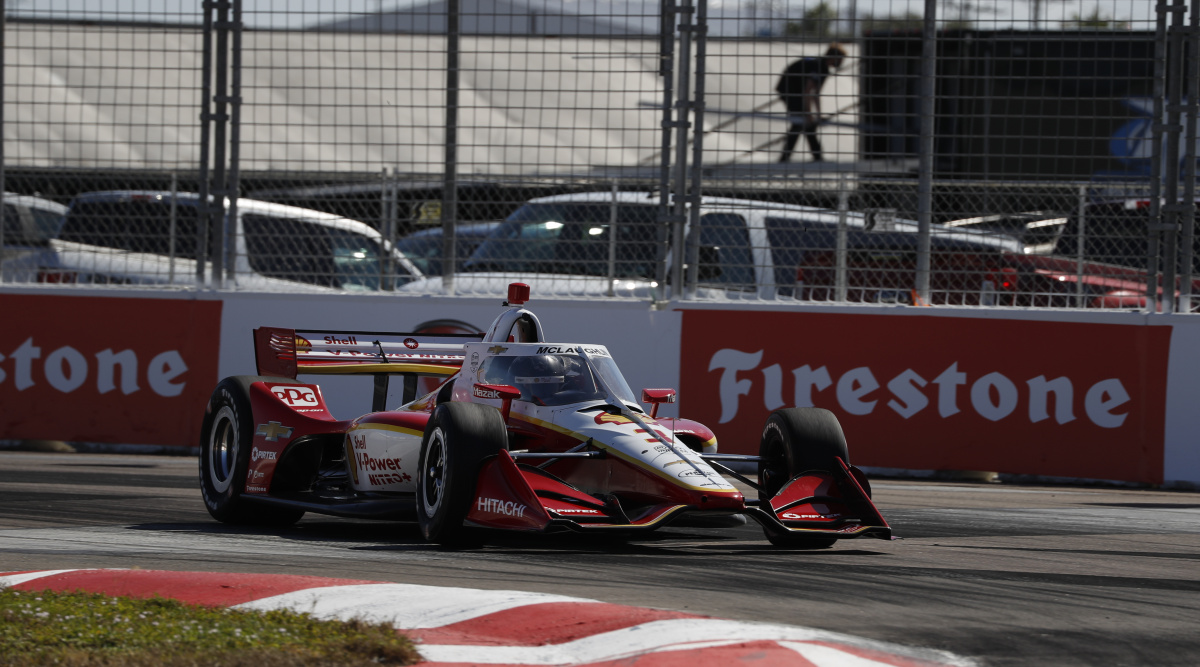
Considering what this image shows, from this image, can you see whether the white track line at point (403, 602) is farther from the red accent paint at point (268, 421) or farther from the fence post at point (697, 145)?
the fence post at point (697, 145)

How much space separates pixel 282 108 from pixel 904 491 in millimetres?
6151

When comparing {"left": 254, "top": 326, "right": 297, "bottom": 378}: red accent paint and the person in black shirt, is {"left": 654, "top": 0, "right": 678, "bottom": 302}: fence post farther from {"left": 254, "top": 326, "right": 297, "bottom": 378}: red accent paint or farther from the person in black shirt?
{"left": 254, "top": 326, "right": 297, "bottom": 378}: red accent paint

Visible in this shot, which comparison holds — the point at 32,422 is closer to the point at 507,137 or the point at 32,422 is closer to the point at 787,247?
the point at 507,137

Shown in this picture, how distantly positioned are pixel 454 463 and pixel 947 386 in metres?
4.99

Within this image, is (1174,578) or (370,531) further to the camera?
(370,531)

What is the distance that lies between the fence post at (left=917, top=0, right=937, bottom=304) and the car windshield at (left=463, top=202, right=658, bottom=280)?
195 cm

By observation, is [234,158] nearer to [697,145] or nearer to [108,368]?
[108,368]

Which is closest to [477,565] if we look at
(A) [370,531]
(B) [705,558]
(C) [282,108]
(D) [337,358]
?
(B) [705,558]

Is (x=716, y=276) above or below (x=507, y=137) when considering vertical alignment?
below

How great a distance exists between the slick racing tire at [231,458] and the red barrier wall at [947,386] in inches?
148

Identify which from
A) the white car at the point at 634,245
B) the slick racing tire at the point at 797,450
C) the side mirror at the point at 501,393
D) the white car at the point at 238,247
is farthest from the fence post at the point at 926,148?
the side mirror at the point at 501,393

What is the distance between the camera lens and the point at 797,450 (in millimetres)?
6445

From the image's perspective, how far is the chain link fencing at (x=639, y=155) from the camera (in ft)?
32.8

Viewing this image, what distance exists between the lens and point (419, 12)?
35.7 ft
